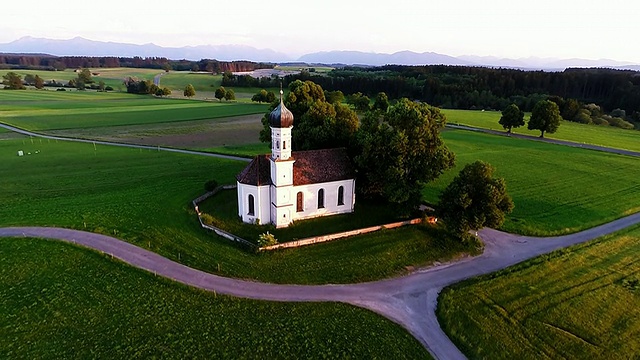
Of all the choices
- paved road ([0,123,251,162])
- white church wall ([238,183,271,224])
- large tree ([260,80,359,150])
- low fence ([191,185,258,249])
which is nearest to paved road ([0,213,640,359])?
low fence ([191,185,258,249])

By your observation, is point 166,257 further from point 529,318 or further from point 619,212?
point 619,212

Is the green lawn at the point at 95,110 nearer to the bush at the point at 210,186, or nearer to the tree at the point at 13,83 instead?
the tree at the point at 13,83

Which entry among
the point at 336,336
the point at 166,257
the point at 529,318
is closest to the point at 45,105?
the point at 166,257

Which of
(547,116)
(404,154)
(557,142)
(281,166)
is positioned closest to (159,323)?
(281,166)

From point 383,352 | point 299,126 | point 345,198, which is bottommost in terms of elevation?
point 383,352

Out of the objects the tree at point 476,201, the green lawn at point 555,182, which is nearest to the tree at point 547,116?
the green lawn at point 555,182

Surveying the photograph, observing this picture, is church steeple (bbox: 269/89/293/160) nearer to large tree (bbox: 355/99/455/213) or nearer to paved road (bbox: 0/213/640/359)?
large tree (bbox: 355/99/455/213)
